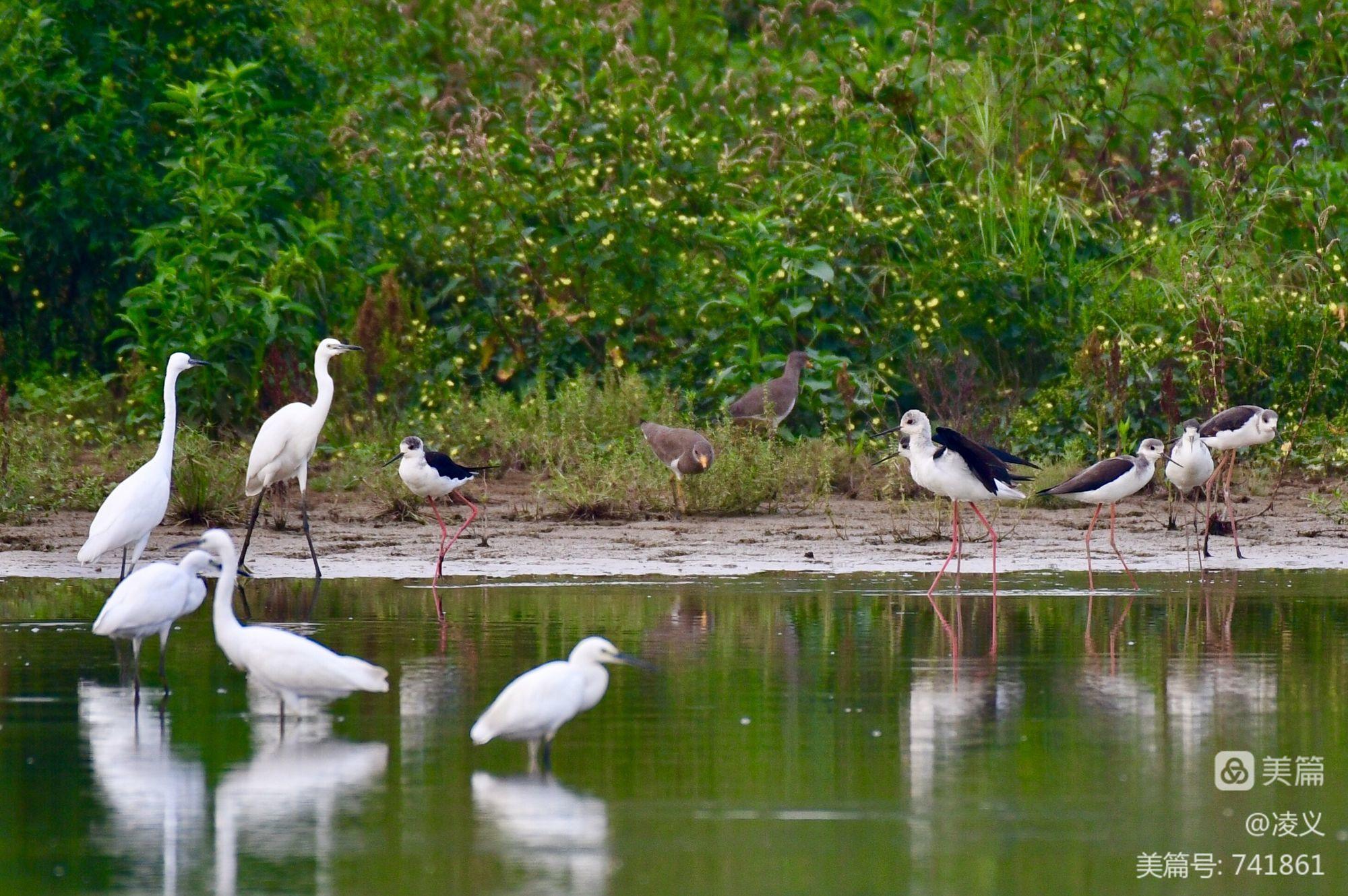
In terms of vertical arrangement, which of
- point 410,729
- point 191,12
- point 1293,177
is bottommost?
point 410,729

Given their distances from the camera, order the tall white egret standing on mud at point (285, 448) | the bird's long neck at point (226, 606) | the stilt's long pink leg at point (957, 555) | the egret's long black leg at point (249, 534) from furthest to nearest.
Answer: the tall white egret standing on mud at point (285, 448), the egret's long black leg at point (249, 534), the stilt's long pink leg at point (957, 555), the bird's long neck at point (226, 606)

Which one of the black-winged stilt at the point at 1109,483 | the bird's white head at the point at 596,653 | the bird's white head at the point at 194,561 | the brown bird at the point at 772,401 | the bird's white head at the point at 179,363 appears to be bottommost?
the bird's white head at the point at 596,653

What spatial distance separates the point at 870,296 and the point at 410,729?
1128cm

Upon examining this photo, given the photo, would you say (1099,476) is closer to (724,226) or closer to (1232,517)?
(1232,517)

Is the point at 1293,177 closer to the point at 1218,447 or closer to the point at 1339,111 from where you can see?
the point at 1339,111

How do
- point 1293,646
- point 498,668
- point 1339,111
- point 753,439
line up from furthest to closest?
point 1339,111
point 753,439
point 1293,646
point 498,668

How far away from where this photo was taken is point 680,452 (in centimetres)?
1526

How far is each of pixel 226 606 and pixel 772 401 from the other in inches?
364

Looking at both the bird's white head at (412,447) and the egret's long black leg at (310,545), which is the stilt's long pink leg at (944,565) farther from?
the egret's long black leg at (310,545)

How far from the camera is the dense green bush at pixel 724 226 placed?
56.1 feet

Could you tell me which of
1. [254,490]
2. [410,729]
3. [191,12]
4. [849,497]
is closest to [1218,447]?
[849,497]

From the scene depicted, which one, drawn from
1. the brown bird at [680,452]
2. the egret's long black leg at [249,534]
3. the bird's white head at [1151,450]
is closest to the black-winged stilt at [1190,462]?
the bird's white head at [1151,450]

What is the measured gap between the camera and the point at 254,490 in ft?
44.9

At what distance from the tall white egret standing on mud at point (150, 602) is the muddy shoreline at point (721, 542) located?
4106 mm
